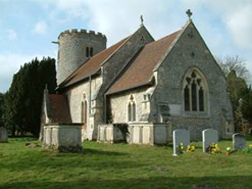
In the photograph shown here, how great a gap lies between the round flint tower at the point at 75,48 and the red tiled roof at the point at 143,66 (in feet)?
39.9

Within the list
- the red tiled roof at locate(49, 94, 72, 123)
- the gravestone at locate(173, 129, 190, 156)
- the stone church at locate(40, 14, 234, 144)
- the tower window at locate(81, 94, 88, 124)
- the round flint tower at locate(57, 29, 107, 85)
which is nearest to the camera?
the gravestone at locate(173, 129, 190, 156)

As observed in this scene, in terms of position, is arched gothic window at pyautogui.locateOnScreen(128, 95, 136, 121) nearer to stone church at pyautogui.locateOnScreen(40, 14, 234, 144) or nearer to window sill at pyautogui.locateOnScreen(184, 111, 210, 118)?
stone church at pyautogui.locateOnScreen(40, 14, 234, 144)

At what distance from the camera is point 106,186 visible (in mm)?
7141

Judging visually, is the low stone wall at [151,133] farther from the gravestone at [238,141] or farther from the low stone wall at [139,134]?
the gravestone at [238,141]

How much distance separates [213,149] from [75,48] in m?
26.2

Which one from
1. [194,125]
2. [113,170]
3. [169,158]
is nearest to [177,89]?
[194,125]

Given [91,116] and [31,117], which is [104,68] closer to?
[91,116]

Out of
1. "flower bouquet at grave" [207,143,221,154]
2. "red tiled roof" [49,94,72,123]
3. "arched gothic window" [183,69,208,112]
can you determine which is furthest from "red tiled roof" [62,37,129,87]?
"flower bouquet at grave" [207,143,221,154]

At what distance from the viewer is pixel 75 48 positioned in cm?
3609

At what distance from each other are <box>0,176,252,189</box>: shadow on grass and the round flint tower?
28974 millimetres

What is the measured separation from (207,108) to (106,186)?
606 inches

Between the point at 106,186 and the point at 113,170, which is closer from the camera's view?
the point at 106,186

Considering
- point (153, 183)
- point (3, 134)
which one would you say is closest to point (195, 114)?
point (3, 134)

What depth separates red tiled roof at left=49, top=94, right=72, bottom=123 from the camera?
2844cm
